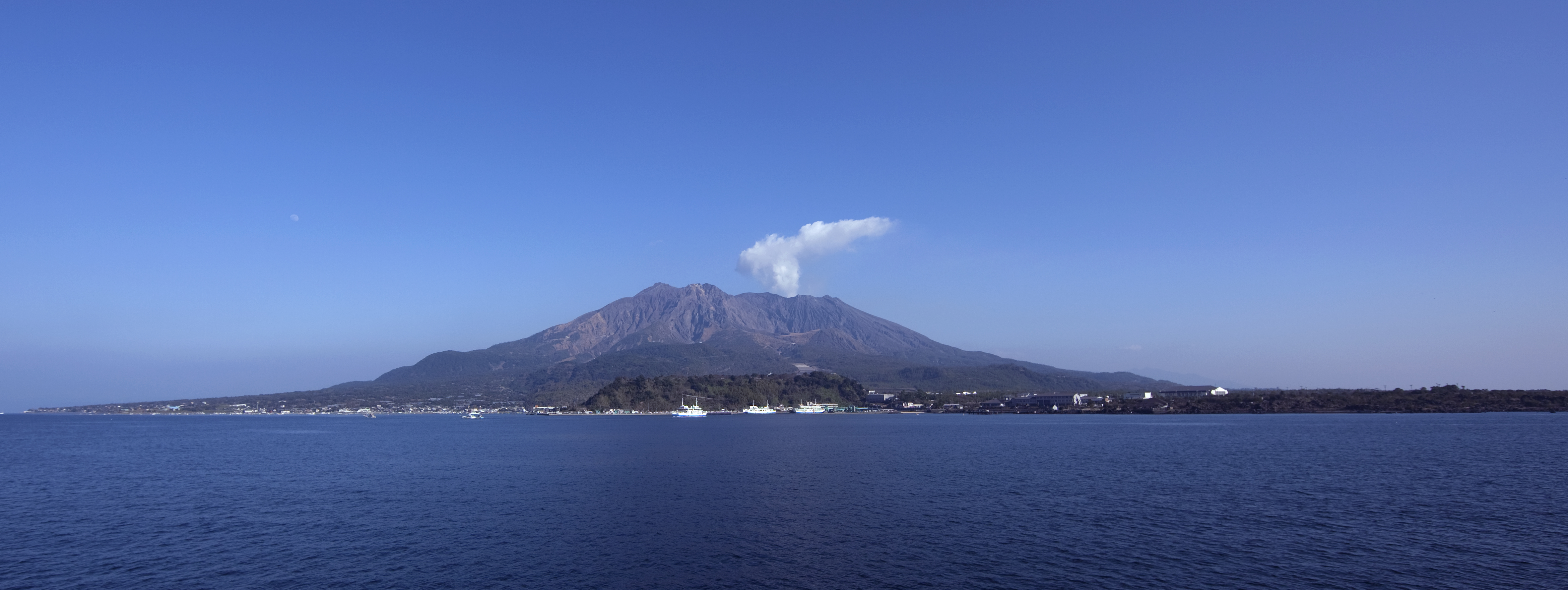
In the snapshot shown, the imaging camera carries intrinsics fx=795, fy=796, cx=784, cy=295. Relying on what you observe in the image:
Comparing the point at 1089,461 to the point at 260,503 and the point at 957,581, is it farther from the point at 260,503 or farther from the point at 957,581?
the point at 260,503

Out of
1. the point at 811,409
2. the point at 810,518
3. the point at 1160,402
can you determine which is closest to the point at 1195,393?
the point at 1160,402

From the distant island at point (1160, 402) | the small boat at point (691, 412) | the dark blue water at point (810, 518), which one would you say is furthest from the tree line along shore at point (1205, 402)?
the dark blue water at point (810, 518)

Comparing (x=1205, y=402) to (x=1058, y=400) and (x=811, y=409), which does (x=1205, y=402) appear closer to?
(x=1058, y=400)

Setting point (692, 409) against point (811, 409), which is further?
point (811, 409)

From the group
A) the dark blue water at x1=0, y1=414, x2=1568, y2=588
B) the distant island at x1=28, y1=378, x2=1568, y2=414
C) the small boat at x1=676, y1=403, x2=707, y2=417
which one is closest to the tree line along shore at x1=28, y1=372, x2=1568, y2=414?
the distant island at x1=28, y1=378, x2=1568, y2=414

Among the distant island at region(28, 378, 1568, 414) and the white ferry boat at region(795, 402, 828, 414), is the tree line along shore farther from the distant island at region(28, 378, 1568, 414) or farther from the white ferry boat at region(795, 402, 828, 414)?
the white ferry boat at region(795, 402, 828, 414)

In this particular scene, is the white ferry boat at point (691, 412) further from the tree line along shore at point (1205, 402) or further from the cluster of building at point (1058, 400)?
the cluster of building at point (1058, 400)

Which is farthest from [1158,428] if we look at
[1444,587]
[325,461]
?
[325,461]
